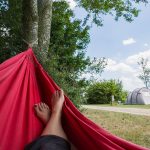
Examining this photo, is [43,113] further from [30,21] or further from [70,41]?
[70,41]

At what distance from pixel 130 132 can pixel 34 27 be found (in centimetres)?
422

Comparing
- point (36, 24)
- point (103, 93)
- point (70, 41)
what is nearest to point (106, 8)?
point (70, 41)

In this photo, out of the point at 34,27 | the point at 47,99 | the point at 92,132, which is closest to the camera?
the point at 92,132

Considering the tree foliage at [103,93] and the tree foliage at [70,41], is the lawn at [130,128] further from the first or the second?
the tree foliage at [103,93]

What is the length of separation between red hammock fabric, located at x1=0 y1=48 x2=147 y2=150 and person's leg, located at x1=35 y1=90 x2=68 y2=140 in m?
0.05

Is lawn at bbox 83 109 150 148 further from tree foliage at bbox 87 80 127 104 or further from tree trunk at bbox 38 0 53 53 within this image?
tree foliage at bbox 87 80 127 104

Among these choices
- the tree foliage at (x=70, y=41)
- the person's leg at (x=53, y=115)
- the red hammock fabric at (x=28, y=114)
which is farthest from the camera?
the tree foliage at (x=70, y=41)

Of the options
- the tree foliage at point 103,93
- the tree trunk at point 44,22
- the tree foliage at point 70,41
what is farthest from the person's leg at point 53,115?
the tree foliage at point 103,93

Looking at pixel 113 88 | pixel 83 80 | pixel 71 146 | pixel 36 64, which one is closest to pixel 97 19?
pixel 83 80

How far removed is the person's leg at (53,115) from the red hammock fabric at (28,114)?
48mm

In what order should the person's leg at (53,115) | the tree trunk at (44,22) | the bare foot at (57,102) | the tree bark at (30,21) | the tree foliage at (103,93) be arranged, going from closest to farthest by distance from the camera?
the person's leg at (53,115)
the bare foot at (57,102)
the tree bark at (30,21)
the tree trunk at (44,22)
the tree foliage at (103,93)

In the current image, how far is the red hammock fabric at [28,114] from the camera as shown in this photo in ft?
9.47

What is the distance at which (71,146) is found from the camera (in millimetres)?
3066

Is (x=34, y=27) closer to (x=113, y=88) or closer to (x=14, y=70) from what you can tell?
(x=14, y=70)
